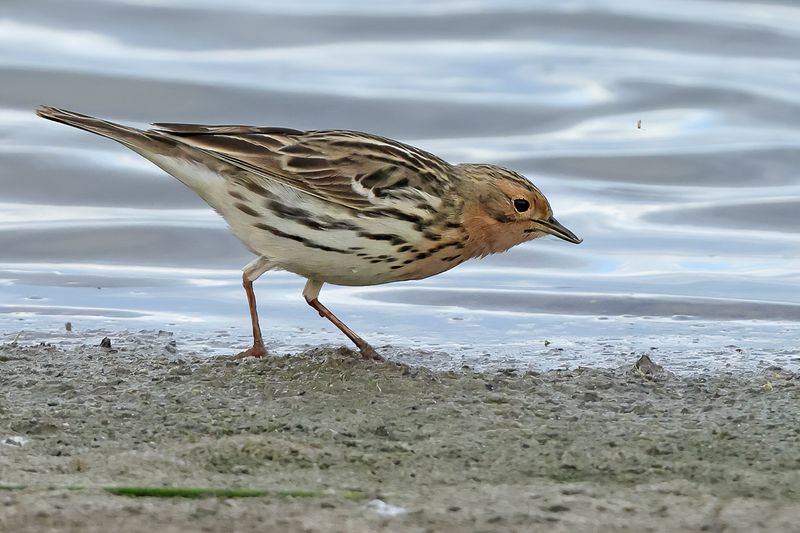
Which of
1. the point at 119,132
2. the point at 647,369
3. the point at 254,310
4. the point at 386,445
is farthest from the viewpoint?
the point at 254,310

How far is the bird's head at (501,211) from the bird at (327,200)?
0.01m

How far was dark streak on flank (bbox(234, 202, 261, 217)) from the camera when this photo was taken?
25.8 ft

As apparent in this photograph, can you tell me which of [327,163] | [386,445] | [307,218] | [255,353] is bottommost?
[386,445]

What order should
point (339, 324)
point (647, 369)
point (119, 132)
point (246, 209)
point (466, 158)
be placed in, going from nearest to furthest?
point (647, 369), point (246, 209), point (119, 132), point (339, 324), point (466, 158)

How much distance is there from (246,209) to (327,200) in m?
0.46

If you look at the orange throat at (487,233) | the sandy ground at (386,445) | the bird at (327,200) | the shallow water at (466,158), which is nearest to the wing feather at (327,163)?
the bird at (327,200)

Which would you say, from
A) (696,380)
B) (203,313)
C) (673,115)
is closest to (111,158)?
(203,313)

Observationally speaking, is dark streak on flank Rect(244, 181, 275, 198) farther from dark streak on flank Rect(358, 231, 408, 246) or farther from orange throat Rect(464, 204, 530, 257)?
orange throat Rect(464, 204, 530, 257)

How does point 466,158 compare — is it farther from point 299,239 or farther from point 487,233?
point 299,239

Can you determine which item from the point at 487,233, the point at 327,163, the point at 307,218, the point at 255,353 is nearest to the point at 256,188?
the point at 307,218

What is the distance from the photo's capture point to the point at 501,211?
8.38 m

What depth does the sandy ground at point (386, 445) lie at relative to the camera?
475 centimetres

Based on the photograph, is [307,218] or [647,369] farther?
[307,218]

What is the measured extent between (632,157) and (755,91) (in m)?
2.59
